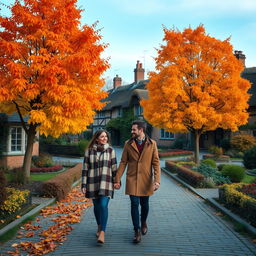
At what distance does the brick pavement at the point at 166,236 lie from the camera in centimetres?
456

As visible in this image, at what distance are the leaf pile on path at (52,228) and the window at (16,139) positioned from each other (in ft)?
28.7

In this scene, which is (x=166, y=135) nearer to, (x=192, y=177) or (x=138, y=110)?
(x=138, y=110)

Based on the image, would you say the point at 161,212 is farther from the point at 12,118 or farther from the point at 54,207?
the point at 12,118

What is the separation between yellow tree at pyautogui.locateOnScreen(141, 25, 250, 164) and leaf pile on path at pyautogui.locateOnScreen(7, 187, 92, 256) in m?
8.67

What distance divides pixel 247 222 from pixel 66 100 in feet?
21.0

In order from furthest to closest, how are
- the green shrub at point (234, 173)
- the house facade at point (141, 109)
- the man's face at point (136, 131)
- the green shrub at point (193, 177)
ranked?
the house facade at point (141, 109) → the green shrub at point (234, 173) → the green shrub at point (193, 177) → the man's face at point (136, 131)

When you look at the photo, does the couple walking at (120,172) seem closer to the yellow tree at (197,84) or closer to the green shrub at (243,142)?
the yellow tree at (197,84)

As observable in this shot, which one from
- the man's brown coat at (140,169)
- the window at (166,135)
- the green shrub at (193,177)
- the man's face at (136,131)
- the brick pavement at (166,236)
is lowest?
the brick pavement at (166,236)

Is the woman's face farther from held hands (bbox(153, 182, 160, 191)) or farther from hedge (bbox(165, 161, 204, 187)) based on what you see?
hedge (bbox(165, 161, 204, 187))

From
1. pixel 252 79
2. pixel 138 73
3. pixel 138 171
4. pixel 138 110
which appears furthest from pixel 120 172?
pixel 138 73

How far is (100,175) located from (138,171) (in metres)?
0.64

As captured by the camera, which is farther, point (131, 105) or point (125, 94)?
point (125, 94)

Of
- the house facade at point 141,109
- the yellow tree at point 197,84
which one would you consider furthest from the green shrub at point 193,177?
the house facade at point 141,109

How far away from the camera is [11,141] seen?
1611 cm
